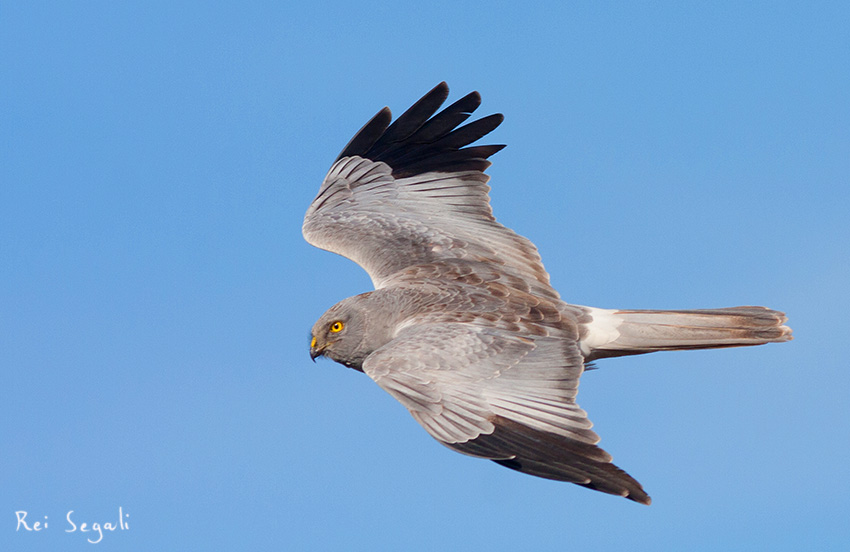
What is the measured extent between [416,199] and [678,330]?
362cm

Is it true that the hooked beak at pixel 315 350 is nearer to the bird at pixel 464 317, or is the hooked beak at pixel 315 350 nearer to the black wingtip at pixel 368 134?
the bird at pixel 464 317

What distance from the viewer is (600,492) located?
293 inches

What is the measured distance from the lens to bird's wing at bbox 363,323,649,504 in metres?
7.70

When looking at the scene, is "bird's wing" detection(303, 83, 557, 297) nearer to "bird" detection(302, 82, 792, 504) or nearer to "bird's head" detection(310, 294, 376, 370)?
"bird" detection(302, 82, 792, 504)

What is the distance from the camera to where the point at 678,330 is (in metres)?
9.57

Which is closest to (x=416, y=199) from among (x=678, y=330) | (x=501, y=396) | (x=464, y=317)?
(x=464, y=317)

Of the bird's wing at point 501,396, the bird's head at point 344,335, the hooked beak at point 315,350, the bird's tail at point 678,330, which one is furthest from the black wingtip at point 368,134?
the bird's tail at point 678,330

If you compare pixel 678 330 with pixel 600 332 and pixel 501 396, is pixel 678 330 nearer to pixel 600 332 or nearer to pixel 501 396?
pixel 600 332

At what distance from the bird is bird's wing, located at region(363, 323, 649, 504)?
12 millimetres

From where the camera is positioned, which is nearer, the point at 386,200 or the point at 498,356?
the point at 498,356

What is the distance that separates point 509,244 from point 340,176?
95.7 inches

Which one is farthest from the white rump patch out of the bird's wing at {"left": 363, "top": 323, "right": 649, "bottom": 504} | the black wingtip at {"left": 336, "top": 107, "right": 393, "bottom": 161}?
the black wingtip at {"left": 336, "top": 107, "right": 393, "bottom": 161}

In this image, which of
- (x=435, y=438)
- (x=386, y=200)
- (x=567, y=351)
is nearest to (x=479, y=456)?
(x=435, y=438)

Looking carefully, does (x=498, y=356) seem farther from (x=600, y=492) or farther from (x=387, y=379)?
(x=600, y=492)
